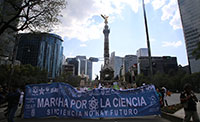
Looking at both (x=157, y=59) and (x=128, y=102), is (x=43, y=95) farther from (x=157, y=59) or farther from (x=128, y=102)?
(x=157, y=59)

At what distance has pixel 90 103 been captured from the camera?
780 centimetres

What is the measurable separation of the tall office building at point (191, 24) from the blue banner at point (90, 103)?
280 ft

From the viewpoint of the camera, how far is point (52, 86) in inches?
325

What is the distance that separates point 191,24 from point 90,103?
9653 cm

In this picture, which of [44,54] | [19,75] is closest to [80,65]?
[44,54]

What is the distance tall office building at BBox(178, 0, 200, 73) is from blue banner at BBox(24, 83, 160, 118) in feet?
280

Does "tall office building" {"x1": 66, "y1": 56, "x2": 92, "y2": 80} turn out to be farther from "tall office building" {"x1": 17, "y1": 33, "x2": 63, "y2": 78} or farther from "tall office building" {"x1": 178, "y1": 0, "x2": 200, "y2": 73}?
"tall office building" {"x1": 178, "y1": 0, "x2": 200, "y2": 73}

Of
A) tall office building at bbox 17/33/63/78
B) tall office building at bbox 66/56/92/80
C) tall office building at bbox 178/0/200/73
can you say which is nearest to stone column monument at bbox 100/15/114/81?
tall office building at bbox 17/33/63/78

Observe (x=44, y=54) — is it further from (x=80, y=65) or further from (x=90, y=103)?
(x=90, y=103)

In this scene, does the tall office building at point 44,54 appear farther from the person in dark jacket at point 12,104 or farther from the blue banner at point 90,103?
the person in dark jacket at point 12,104

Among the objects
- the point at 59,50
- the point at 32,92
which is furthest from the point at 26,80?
the point at 59,50

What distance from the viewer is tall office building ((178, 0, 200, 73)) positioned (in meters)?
76.9

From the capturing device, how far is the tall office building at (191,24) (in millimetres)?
76938

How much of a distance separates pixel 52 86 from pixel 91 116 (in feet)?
9.80
